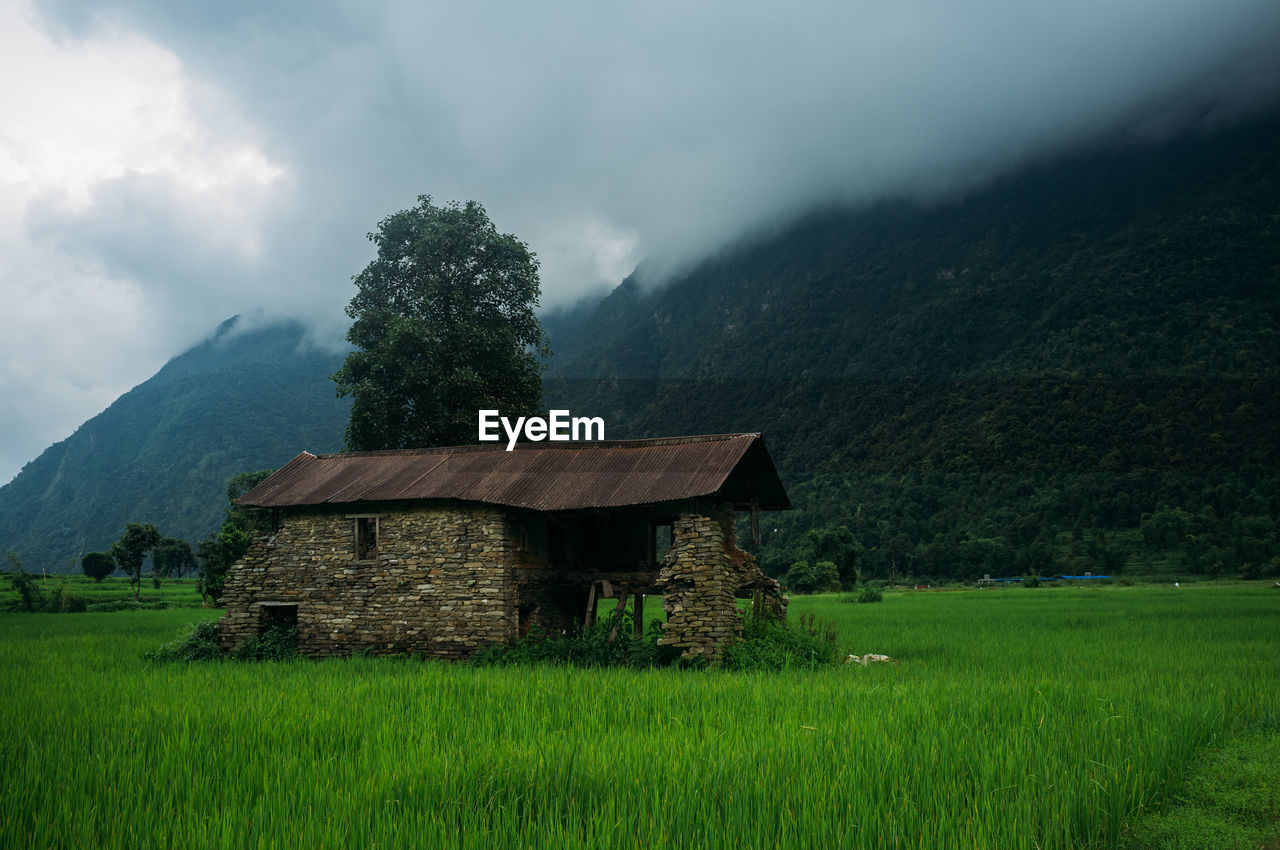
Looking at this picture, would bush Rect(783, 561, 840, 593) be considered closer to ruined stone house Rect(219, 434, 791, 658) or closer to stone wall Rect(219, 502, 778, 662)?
ruined stone house Rect(219, 434, 791, 658)

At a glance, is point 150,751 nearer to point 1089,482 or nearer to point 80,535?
point 1089,482

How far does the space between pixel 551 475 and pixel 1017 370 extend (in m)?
75.9

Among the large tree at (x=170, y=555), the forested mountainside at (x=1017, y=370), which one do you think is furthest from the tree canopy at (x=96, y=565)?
the forested mountainside at (x=1017, y=370)

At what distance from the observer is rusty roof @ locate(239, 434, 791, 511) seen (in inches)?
733

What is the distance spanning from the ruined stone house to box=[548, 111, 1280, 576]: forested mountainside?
137 ft

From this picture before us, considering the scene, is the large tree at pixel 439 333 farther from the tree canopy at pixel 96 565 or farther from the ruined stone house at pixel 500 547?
the tree canopy at pixel 96 565

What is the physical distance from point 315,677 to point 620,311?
146 m

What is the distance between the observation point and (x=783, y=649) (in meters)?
16.6

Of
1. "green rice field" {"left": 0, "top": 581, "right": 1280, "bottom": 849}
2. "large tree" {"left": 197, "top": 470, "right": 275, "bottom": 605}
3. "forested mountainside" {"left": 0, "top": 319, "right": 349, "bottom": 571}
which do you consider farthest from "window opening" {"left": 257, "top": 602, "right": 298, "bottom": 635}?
"forested mountainside" {"left": 0, "top": 319, "right": 349, "bottom": 571}

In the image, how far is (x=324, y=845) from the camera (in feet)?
16.3

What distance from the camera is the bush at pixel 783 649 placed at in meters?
16.0

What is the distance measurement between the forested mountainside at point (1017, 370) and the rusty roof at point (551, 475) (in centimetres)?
4186

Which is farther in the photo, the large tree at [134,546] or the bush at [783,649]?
the large tree at [134,546]

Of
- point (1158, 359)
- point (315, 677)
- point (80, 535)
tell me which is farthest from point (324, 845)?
point (80, 535)
